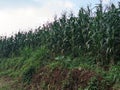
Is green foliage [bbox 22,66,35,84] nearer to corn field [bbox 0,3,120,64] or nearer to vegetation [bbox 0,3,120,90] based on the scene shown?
vegetation [bbox 0,3,120,90]

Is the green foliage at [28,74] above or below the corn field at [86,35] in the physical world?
below

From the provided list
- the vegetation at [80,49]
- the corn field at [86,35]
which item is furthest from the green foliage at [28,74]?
the corn field at [86,35]

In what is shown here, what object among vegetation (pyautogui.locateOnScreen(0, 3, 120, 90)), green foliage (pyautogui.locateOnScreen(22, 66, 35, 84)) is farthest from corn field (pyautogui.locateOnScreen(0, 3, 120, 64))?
green foliage (pyautogui.locateOnScreen(22, 66, 35, 84))

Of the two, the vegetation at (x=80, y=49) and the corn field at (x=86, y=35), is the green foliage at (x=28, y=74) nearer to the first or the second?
the vegetation at (x=80, y=49)

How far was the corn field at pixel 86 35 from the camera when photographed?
12586 millimetres

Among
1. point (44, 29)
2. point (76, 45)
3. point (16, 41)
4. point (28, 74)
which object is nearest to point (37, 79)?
point (28, 74)

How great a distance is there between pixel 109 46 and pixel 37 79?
3.90 m

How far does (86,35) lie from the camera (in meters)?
14.4

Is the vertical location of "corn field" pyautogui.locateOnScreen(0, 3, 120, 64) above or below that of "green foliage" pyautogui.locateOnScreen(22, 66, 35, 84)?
above

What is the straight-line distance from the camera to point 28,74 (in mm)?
15773

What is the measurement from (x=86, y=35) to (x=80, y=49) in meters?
0.65

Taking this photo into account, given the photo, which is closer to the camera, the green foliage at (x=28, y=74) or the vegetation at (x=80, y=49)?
the vegetation at (x=80, y=49)

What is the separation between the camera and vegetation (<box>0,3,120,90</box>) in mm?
12359

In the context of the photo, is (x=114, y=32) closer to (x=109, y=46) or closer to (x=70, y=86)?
(x=109, y=46)
